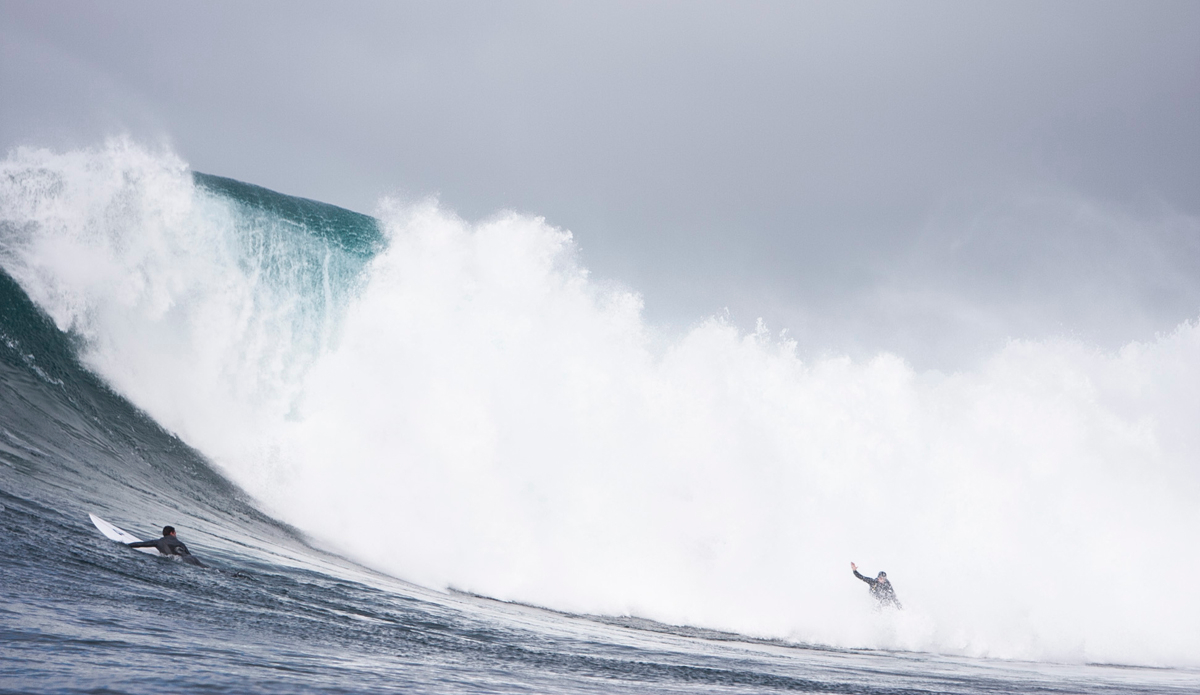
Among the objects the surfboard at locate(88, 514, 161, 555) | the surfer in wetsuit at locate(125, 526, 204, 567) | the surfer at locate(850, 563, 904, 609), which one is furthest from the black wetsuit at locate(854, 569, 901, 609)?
the surfboard at locate(88, 514, 161, 555)

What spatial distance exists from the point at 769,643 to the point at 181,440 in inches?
517

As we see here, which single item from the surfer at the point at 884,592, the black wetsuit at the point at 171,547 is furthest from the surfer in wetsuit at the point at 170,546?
the surfer at the point at 884,592

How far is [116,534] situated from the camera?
805cm

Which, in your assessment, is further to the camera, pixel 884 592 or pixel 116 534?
pixel 884 592

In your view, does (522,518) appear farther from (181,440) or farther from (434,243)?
(434,243)

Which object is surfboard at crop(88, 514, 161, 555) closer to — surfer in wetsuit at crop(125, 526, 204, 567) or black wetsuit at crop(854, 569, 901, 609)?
surfer in wetsuit at crop(125, 526, 204, 567)

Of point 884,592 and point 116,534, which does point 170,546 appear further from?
point 884,592

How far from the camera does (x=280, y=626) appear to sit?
576 cm

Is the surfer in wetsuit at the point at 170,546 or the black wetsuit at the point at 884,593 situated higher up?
the black wetsuit at the point at 884,593

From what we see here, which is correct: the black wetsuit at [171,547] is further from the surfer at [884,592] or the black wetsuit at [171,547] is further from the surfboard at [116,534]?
the surfer at [884,592]

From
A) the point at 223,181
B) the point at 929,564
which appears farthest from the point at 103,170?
the point at 929,564

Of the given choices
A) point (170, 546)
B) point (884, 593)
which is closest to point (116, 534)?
point (170, 546)

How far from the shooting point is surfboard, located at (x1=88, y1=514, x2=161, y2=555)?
25.9 ft

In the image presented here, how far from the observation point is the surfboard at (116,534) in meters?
7.90
